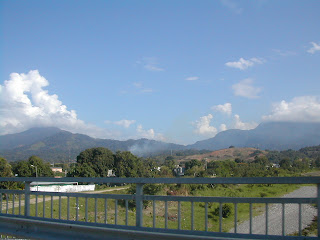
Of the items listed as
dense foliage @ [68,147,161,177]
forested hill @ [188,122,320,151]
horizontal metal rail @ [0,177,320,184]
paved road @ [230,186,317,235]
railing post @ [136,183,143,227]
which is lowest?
dense foliage @ [68,147,161,177]

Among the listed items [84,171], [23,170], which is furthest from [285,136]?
[23,170]

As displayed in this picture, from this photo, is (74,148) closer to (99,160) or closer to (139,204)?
(99,160)

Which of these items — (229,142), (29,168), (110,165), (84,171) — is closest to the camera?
(84,171)

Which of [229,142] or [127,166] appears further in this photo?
[229,142]

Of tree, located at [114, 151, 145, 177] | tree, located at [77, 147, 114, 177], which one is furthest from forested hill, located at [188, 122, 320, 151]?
tree, located at [77, 147, 114, 177]

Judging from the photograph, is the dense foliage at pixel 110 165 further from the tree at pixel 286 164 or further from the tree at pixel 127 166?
the tree at pixel 286 164

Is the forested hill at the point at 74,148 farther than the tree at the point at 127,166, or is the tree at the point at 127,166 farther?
the forested hill at the point at 74,148

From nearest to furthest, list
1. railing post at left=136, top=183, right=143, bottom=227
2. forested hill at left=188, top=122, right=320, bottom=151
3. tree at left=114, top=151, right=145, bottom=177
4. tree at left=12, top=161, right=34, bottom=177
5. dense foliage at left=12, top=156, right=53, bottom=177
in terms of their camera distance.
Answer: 1. railing post at left=136, top=183, right=143, bottom=227
2. forested hill at left=188, top=122, right=320, bottom=151
3. tree at left=114, top=151, right=145, bottom=177
4. tree at left=12, top=161, right=34, bottom=177
5. dense foliage at left=12, top=156, right=53, bottom=177

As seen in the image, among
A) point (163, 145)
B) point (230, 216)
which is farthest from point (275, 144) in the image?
point (163, 145)

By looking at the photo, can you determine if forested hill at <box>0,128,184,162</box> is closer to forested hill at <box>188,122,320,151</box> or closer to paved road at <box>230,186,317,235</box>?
forested hill at <box>188,122,320,151</box>

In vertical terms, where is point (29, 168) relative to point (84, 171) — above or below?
below

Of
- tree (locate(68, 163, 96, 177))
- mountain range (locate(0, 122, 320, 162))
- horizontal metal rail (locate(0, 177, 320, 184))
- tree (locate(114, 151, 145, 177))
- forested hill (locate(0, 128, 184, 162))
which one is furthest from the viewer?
forested hill (locate(0, 128, 184, 162))

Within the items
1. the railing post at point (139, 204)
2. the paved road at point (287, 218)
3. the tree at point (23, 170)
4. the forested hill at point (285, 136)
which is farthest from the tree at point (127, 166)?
the railing post at point (139, 204)

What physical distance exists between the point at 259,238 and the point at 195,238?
2.88 feet
